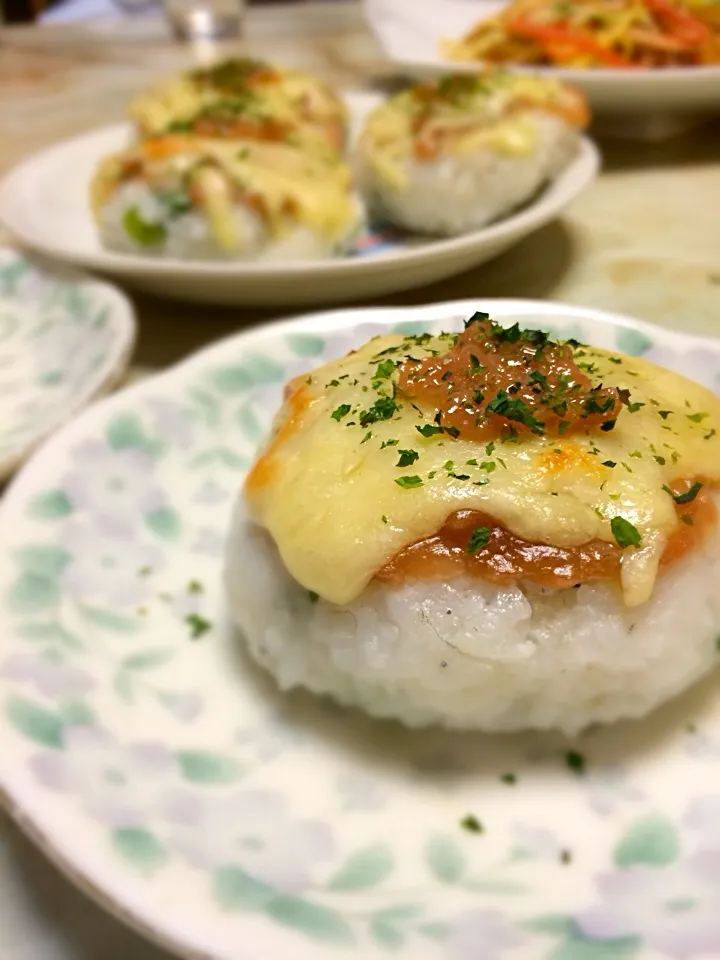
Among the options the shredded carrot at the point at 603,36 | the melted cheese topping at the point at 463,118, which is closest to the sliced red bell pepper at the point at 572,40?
the shredded carrot at the point at 603,36

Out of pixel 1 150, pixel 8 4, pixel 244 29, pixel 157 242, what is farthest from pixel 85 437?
pixel 8 4

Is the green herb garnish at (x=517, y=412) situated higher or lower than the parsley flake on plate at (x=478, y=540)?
higher

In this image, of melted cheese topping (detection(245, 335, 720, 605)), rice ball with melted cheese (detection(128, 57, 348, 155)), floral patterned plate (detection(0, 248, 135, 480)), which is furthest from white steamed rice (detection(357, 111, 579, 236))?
melted cheese topping (detection(245, 335, 720, 605))

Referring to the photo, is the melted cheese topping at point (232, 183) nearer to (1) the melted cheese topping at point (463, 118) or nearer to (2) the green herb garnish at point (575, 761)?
(1) the melted cheese topping at point (463, 118)

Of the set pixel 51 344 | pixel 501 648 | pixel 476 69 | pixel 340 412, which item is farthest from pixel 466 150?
pixel 501 648

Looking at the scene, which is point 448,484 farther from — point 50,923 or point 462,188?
point 462,188

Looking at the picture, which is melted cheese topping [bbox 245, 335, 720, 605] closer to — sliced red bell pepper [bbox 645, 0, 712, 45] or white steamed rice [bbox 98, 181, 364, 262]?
white steamed rice [bbox 98, 181, 364, 262]
